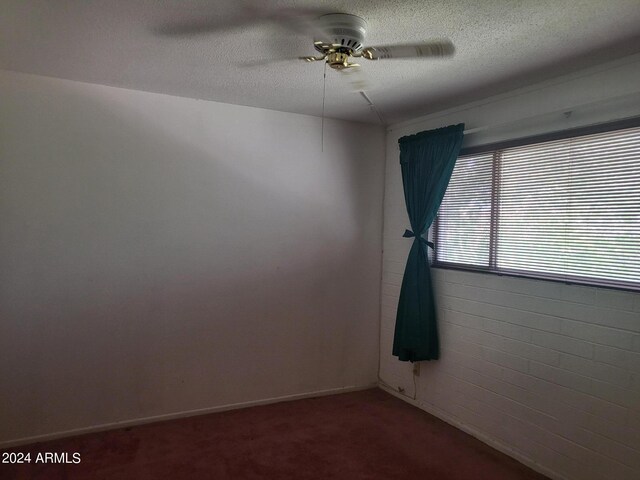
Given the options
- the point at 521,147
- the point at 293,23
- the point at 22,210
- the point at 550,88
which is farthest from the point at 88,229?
the point at 550,88

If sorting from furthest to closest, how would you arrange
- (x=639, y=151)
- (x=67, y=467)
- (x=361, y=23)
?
1. (x=67, y=467)
2. (x=639, y=151)
3. (x=361, y=23)

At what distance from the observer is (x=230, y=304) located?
3.21 metres

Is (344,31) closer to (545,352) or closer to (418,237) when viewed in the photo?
(418,237)

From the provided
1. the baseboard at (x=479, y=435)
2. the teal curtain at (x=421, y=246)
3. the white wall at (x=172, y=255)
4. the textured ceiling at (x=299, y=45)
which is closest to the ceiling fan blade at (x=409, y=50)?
the textured ceiling at (x=299, y=45)

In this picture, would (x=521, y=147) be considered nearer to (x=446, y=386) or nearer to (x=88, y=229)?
(x=446, y=386)

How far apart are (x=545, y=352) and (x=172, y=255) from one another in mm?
2579

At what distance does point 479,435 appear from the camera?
112 inches

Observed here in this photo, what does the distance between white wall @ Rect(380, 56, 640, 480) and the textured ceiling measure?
175 millimetres

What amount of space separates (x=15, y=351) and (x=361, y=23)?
112 inches

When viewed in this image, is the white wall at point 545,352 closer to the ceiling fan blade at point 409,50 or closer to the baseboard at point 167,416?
the baseboard at point 167,416

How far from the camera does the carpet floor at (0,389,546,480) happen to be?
238 centimetres

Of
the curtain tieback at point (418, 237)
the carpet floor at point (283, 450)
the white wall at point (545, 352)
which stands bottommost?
the carpet floor at point (283, 450)

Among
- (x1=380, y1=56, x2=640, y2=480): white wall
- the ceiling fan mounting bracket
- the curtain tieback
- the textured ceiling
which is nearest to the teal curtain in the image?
the curtain tieback

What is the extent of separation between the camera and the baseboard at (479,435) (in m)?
2.44
